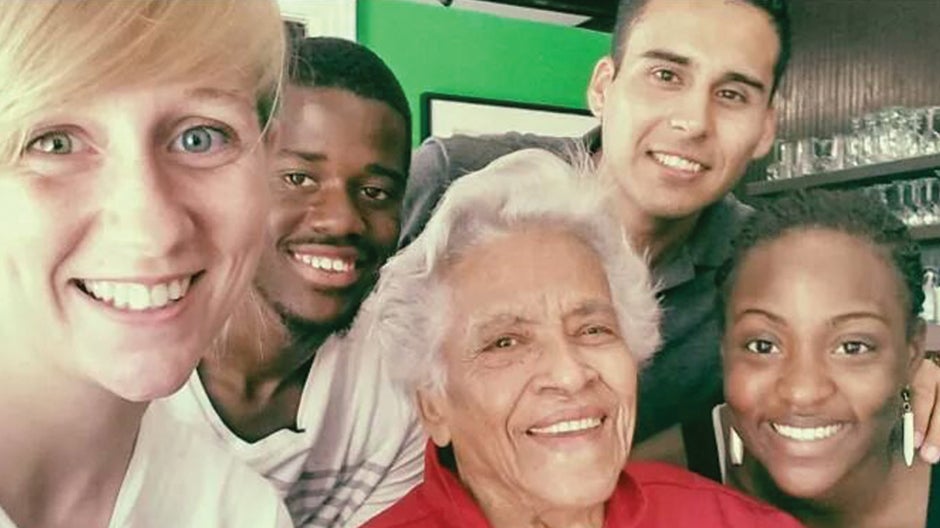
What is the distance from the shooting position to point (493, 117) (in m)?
1.35

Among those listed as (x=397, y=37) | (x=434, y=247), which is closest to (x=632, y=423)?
(x=434, y=247)

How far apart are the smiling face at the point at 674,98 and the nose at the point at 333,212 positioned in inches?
14.9

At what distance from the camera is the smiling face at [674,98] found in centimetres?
142

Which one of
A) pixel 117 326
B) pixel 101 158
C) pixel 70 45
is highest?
pixel 70 45

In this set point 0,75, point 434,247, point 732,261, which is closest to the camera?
point 0,75

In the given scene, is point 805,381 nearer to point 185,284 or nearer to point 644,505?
point 644,505

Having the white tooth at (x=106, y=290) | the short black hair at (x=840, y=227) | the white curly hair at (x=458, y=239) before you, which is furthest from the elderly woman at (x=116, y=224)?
the short black hair at (x=840, y=227)

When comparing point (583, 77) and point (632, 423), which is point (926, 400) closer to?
point (632, 423)

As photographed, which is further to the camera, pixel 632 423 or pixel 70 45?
pixel 632 423

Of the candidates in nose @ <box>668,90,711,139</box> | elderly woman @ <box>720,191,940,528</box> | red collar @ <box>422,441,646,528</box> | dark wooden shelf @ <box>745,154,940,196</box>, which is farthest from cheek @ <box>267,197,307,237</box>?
dark wooden shelf @ <box>745,154,940,196</box>

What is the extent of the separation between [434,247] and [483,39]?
0.30 m

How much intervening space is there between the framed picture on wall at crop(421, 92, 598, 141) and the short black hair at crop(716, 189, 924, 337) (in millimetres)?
298

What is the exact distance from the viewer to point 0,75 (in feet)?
2.95

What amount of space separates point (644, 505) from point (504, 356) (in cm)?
29
